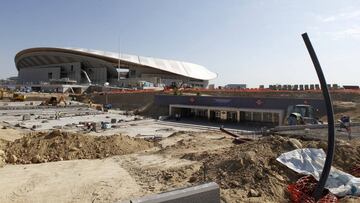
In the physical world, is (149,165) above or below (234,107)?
below

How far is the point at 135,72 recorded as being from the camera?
3757 inches

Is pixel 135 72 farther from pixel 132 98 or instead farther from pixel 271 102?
pixel 271 102

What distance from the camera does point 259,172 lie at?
9.09m

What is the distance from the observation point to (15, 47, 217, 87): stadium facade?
8788cm

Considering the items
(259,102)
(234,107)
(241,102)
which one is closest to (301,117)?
(259,102)

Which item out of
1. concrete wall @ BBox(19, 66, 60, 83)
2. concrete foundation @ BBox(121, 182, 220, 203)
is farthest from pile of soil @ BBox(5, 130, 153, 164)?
concrete wall @ BBox(19, 66, 60, 83)

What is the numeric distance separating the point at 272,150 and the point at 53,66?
9380cm

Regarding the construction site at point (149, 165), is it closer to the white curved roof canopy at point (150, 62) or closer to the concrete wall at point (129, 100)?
the concrete wall at point (129, 100)

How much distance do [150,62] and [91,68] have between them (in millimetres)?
18516

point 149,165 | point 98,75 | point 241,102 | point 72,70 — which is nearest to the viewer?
point 149,165

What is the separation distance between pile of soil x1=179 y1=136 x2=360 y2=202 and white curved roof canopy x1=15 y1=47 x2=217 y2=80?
80749 millimetres

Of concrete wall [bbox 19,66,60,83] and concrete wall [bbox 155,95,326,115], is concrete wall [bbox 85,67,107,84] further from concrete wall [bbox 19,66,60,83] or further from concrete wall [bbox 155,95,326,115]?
concrete wall [bbox 155,95,326,115]

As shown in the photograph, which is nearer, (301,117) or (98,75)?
(301,117)

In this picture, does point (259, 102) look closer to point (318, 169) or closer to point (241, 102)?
point (241, 102)
